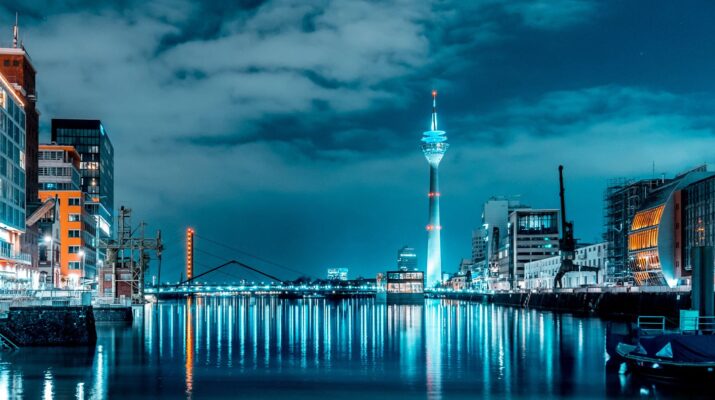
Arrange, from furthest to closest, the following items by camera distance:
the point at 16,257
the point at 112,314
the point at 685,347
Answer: the point at 16,257, the point at 112,314, the point at 685,347

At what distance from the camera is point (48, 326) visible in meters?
53.4

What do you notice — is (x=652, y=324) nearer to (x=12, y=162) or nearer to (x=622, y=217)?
(x=12, y=162)

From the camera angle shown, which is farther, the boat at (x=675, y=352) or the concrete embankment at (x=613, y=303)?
the concrete embankment at (x=613, y=303)

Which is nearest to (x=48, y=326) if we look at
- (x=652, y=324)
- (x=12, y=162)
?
(x=652, y=324)

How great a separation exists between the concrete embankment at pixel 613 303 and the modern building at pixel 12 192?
63.7 m

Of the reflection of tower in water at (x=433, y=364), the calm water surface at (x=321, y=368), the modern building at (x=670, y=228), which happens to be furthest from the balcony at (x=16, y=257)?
the modern building at (x=670, y=228)

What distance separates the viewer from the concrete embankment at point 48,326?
5259 cm

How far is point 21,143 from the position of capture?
3752 inches

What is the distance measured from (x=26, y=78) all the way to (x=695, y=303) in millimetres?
98596

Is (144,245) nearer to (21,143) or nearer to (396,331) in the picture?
(21,143)

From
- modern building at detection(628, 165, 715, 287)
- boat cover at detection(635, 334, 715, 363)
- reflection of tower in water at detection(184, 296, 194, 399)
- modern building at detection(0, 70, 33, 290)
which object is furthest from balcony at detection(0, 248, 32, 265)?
modern building at detection(628, 165, 715, 287)

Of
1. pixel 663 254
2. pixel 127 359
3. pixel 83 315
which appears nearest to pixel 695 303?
pixel 127 359

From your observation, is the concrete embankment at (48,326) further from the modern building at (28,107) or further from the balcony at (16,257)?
the modern building at (28,107)

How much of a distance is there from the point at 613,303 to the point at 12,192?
74.0 metres
